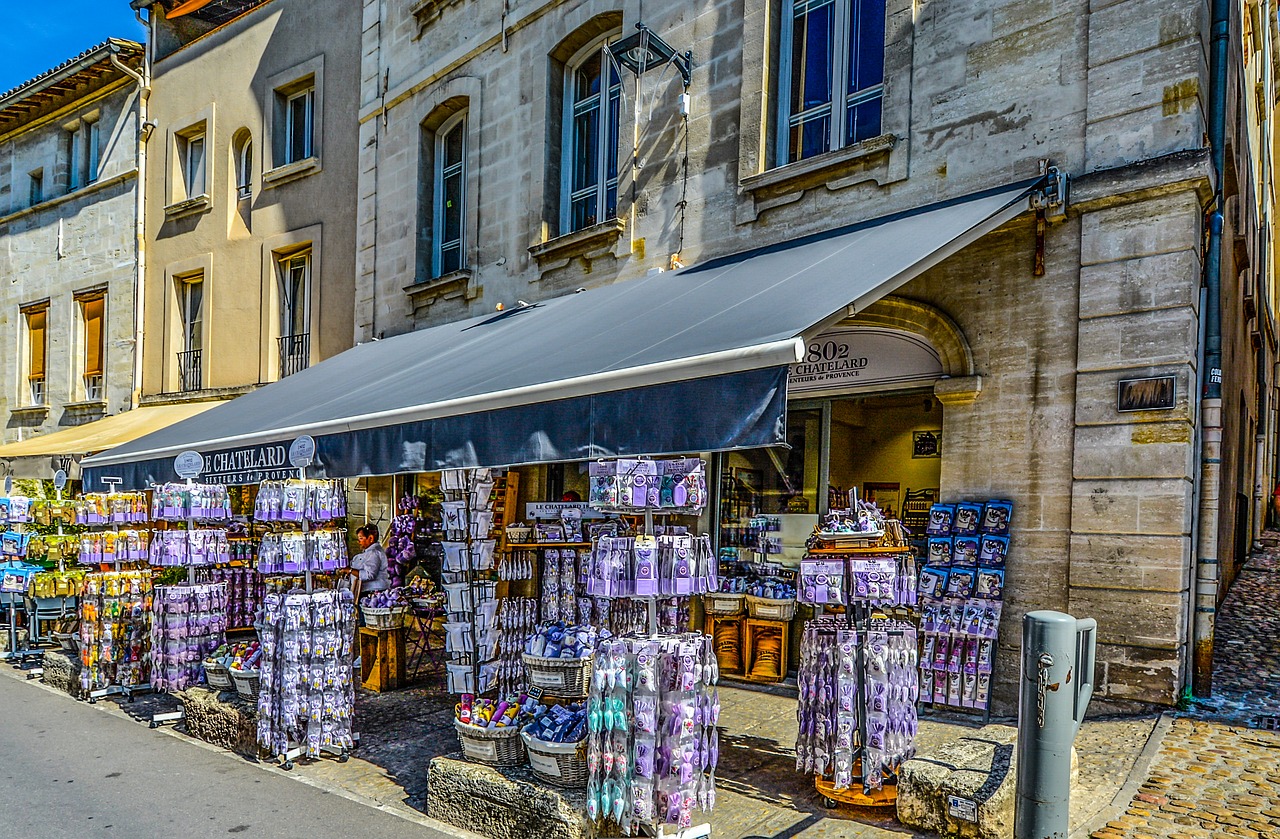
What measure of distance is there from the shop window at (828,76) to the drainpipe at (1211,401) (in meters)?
2.35

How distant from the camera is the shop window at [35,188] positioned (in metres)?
18.8

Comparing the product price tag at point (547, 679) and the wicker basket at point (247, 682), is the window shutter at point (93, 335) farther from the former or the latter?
the product price tag at point (547, 679)

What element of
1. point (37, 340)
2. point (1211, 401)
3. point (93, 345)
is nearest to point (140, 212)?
point (93, 345)

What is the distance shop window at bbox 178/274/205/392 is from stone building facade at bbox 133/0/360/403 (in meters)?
0.03

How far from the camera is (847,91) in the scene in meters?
7.68

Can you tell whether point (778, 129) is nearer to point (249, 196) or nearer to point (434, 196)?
point (434, 196)

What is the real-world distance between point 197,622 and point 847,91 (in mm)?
7129

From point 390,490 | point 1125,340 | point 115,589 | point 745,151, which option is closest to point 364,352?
point 390,490

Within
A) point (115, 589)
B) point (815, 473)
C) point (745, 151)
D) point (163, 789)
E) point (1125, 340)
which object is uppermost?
point (745, 151)

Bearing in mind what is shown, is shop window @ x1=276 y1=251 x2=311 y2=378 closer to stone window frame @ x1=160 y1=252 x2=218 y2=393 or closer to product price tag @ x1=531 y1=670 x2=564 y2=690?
stone window frame @ x1=160 y1=252 x2=218 y2=393

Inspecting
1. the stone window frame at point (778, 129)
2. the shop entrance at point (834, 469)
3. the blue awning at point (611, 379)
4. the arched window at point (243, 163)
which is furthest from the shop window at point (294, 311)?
the stone window frame at point (778, 129)

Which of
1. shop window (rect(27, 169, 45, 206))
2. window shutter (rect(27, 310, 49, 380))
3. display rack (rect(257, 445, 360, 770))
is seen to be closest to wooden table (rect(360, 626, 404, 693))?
display rack (rect(257, 445, 360, 770))

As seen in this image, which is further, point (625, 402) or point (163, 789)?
point (163, 789)

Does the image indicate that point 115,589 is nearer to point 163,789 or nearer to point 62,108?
point 163,789
